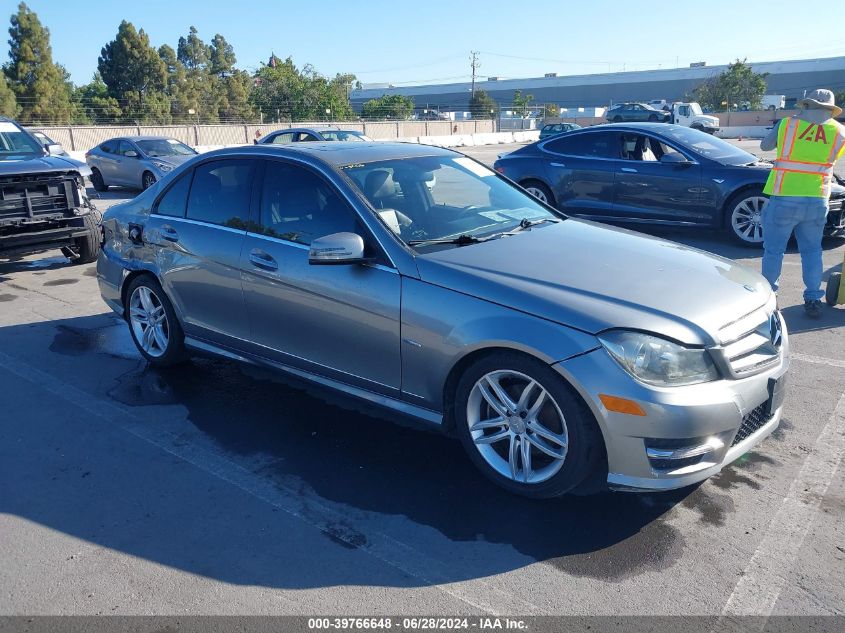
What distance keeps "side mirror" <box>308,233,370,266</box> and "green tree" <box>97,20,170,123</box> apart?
162ft

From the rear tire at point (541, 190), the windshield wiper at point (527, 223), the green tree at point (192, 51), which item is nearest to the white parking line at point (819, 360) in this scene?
the windshield wiper at point (527, 223)

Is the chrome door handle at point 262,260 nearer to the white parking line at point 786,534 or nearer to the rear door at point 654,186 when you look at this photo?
the white parking line at point 786,534

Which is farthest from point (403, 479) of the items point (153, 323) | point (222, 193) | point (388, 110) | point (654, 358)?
point (388, 110)

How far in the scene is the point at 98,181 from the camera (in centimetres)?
1925

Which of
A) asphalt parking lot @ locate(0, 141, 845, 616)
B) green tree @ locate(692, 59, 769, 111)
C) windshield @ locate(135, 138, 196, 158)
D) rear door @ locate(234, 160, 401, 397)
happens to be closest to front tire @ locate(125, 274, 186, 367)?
asphalt parking lot @ locate(0, 141, 845, 616)

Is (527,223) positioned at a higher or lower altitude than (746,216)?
higher

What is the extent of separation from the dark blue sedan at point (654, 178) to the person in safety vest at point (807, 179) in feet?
8.76

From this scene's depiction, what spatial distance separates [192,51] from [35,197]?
98.4 m

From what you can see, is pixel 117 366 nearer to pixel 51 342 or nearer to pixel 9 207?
pixel 51 342

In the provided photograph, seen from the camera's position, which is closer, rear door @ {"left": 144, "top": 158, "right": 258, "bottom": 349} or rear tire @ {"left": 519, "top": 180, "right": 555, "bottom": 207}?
rear door @ {"left": 144, "top": 158, "right": 258, "bottom": 349}

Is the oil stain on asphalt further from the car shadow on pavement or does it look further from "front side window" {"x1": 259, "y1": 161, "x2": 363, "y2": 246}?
"front side window" {"x1": 259, "y1": 161, "x2": 363, "y2": 246}

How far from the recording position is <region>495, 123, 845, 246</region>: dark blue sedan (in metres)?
9.47

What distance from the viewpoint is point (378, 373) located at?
4.03 meters

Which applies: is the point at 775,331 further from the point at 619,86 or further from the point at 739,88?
the point at 619,86
